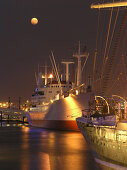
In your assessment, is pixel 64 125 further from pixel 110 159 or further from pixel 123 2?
pixel 110 159

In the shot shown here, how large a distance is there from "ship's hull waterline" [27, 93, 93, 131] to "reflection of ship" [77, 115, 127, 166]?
33.6 meters

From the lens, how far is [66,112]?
5975 centimetres

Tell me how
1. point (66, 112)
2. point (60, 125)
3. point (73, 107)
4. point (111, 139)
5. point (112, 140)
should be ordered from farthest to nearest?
point (60, 125)
point (66, 112)
point (73, 107)
point (111, 139)
point (112, 140)

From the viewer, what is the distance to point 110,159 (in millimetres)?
17547

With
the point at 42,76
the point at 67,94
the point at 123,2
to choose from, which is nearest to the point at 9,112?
the point at 42,76

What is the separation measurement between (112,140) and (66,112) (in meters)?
43.0

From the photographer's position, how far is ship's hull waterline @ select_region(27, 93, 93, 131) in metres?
57.3

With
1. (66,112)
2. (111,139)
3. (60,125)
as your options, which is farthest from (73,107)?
(111,139)

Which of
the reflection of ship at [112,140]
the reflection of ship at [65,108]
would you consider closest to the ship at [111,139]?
the reflection of ship at [112,140]

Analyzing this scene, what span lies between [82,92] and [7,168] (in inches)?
1581

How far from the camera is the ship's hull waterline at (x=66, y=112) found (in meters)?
57.3

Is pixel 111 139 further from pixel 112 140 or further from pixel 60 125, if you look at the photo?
pixel 60 125

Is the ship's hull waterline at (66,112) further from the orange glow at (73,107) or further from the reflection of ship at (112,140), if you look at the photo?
the reflection of ship at (112,140)

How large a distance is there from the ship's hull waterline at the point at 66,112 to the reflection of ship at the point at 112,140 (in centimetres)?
3358
